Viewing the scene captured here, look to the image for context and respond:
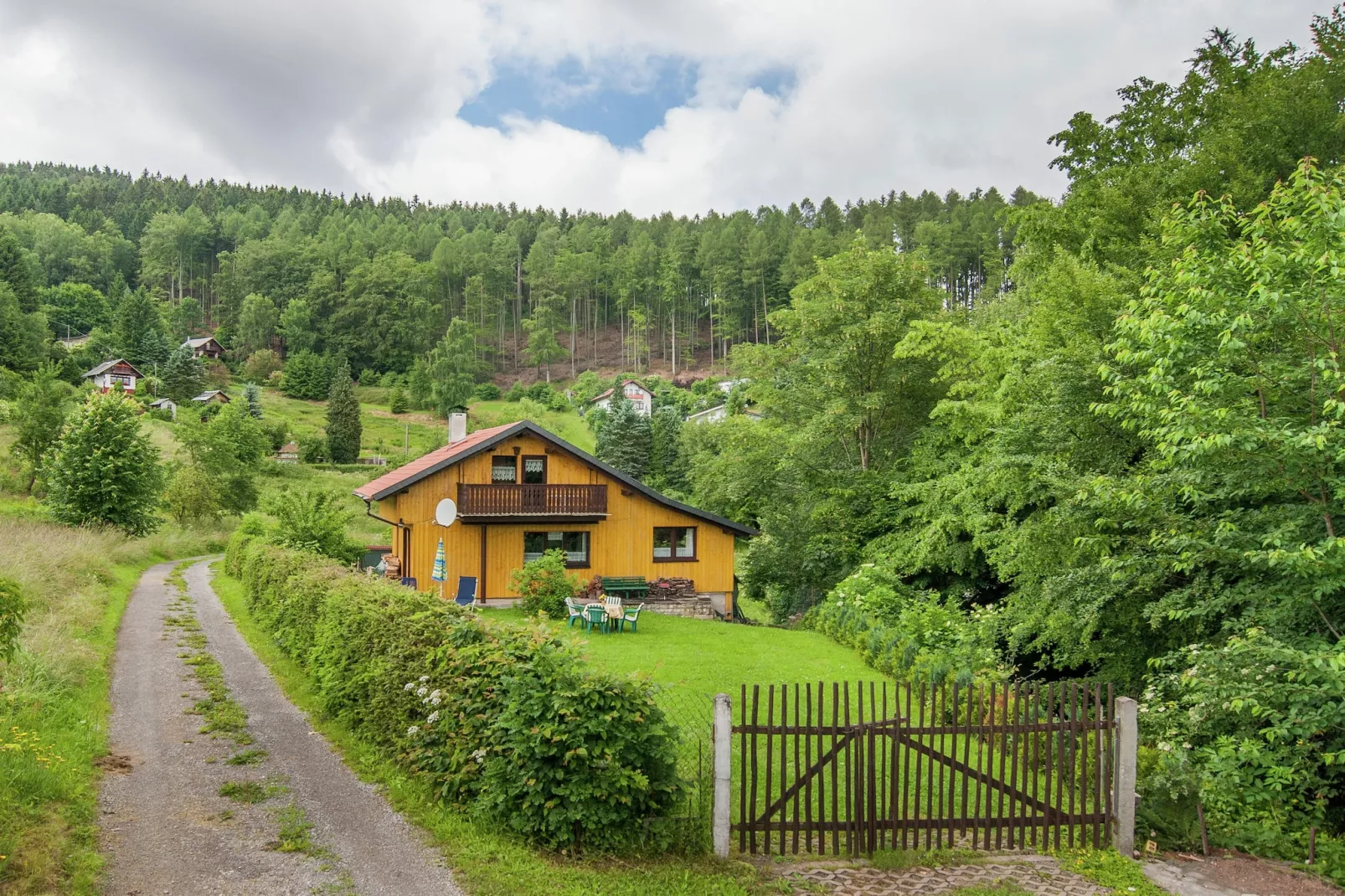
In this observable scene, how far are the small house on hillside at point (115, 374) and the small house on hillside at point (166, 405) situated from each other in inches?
139

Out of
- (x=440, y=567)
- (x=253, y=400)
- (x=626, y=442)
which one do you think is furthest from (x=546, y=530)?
(x=253, y=400)

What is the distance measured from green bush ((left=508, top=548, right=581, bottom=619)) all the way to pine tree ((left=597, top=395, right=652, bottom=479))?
129 ft

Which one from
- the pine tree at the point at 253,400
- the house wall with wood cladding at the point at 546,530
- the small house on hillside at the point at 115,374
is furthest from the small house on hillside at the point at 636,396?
the house wall with wood cladding at the point at 546,530

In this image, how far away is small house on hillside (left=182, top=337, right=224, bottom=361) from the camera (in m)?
93.8

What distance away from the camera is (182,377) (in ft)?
260

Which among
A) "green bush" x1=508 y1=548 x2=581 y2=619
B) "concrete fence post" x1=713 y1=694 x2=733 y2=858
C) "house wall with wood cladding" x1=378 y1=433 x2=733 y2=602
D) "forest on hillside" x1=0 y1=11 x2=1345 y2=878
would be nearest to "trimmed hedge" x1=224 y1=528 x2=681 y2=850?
"concrete fence post" x1=713 y1=694 x2=733 y2=858

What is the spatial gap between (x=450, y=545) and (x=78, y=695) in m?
13.6

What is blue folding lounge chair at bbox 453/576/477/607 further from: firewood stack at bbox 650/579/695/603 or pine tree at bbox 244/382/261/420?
pine tree at bbox 244/382/261/420

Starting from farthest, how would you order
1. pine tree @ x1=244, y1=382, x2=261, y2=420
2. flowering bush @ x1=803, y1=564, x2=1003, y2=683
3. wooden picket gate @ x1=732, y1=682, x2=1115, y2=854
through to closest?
pine tree @ x1=244, y1=382, x2=261, y2=420, flowering bush @ x1=803, y1=564, x2=1003, y2=683, wooden picket gate @ x1=732, y1=682, x2=1115, y2=854

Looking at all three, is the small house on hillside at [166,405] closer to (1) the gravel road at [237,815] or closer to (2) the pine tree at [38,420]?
(2) the pine tree at [38,420]

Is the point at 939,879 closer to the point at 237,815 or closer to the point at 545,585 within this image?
the point at 237,815

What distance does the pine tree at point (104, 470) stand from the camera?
3206 centimetres

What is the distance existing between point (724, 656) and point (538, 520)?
941cm

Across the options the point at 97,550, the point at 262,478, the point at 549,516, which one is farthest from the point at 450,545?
the point at 262,478
